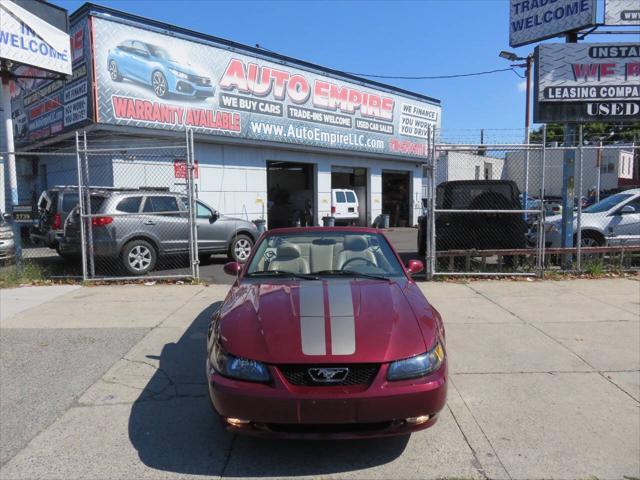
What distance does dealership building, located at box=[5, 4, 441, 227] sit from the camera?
46.0ft

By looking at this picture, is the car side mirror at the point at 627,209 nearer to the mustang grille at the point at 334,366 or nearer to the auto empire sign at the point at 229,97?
the mustang grille at the point at 334,366

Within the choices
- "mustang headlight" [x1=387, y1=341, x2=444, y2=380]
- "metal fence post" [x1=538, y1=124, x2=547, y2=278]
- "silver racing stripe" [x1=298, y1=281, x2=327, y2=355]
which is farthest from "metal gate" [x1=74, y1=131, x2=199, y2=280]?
"mustang headlight" [x1=387, y1=341, x2=444, y2=380]

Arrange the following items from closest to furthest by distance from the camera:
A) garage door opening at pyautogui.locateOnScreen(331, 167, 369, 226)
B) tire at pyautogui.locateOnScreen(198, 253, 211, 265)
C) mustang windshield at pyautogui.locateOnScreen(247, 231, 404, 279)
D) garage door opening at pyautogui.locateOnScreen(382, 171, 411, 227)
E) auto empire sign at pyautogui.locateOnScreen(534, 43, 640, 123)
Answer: mustang windshield at pyautogui.locateOnScreen(247, 231, 404, 279) → auto empire sign at pyautogui.locateOnScreen(534, 43, 640, 123) → tire at pyautogui.locateOnScreen(198, 253, 211, 265) → garage door opening at pyautogui.locateOnScreen(331, 167, 369, 226) → garage door opening at pyautogui.locateOnScreen(382, 171, 411, 227)

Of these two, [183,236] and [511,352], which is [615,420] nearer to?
[511,352]

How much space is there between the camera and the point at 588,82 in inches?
391

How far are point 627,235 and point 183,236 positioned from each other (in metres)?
9.63

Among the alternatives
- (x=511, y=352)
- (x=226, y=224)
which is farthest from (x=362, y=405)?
(x=226, y=224)

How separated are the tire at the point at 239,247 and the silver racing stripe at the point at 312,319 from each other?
7908 mm

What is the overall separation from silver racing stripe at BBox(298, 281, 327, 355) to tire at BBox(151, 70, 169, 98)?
42.1 feet

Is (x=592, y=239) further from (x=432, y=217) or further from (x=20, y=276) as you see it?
(x=20, y=276)

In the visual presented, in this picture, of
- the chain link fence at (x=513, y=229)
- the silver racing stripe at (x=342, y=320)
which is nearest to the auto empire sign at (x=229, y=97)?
the chain link fence at (x=513, y=229)

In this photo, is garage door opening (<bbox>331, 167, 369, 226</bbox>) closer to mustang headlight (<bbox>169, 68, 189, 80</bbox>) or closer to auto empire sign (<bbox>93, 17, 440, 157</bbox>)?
auto empire sign (<bbox>93, 17, 440, 157</bbox>)

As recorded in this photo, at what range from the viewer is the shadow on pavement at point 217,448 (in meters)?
3.14

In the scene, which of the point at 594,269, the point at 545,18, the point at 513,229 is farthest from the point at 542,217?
the point at 545,18
